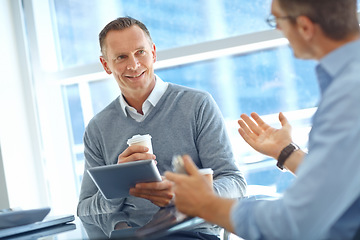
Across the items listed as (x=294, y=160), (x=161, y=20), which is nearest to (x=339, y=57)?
(x=294, y=160)

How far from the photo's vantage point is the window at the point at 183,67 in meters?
3.00

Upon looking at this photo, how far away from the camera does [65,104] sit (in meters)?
3.68

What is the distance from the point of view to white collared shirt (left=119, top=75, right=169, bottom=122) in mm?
2365

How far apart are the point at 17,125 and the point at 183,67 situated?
4.04 ft

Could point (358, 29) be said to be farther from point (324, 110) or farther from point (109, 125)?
point (109, 125)

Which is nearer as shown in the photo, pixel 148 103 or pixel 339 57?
pixel 339 57

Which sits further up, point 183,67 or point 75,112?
point 183,67

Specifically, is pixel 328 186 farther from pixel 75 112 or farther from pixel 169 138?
pixel 75 112

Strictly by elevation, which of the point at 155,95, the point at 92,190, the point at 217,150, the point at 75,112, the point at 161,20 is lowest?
the point at 92,190

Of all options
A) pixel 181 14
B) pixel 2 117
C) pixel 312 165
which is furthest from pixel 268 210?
pixel 2 117

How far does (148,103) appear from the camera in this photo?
93.6 inches

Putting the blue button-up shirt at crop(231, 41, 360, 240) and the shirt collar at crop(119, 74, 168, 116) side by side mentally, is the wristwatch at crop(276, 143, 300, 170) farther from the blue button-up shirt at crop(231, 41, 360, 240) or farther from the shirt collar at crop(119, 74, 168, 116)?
the shirt collar at crop(119, 74, 168, 116)

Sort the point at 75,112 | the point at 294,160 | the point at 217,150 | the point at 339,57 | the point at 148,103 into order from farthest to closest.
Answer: the point at 75,112
the point at 148,103
the point at 217,150
the point at 294,160
the point at 339,57

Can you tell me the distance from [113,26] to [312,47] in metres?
1.52
